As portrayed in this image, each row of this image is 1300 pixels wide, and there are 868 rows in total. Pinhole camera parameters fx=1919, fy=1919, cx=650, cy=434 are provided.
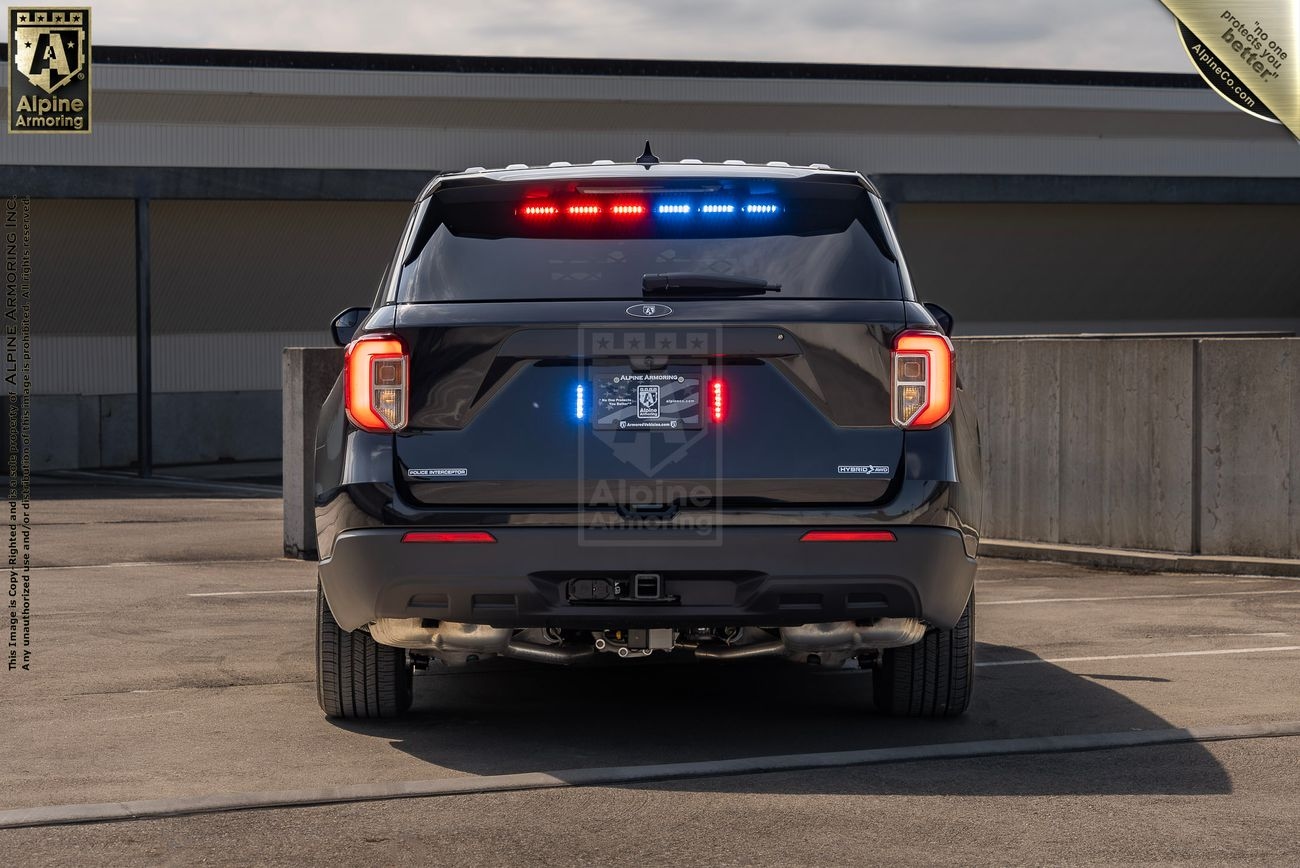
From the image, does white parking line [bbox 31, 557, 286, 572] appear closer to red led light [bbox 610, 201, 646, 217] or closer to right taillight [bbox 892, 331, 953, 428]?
red led light [bbox 610, 201, 646, 217]

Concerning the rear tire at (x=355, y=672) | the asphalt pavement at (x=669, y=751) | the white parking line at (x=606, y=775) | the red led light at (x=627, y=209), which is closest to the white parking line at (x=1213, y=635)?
the asphalt pavement at (x=669, y=751)

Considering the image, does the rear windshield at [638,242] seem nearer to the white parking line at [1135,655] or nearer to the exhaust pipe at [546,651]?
the exhaust pipe at [546,651]

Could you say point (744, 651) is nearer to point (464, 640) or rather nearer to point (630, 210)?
point (464, 640)

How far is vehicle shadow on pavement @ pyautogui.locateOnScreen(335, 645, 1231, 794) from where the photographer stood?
261 inches

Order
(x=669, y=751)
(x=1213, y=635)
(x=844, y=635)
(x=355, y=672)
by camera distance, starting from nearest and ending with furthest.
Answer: (x=844, y=635), (x=669, y=751), (x=355, y=672), (x=1213, y=635)

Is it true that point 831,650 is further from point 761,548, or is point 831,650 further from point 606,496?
point 606,496

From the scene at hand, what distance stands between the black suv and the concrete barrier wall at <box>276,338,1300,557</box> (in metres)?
6.69

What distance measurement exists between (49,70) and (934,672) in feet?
97.8

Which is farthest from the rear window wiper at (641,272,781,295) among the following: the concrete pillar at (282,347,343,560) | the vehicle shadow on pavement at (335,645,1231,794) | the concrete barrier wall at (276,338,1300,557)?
the concrete barrier wall at (276,338,1300,557)

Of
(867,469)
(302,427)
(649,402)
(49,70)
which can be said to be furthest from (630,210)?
(49,70)

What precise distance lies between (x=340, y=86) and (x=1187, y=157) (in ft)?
66.5

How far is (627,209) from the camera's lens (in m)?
6.55

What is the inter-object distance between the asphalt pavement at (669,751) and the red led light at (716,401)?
45.3 inches

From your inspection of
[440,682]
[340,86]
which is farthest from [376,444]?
[340,86]
